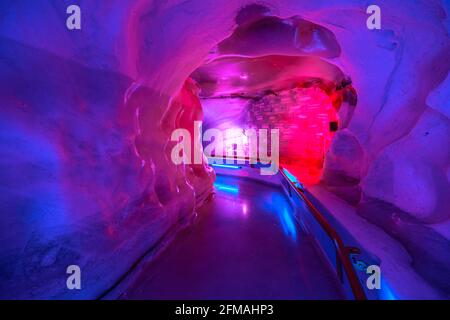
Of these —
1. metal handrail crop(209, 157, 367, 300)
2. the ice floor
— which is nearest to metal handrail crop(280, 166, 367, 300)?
metal handrail crop(209, 157, 367, 300)

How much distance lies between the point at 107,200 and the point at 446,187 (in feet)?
10.2

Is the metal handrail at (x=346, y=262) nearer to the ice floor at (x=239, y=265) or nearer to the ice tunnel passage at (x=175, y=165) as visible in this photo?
the ice tunnel passage at (x=175, y=165)

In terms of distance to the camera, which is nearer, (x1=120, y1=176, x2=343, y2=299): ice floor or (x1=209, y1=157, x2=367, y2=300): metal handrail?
(x1=209, y1=157, x2=367, y2=300): metal handrail

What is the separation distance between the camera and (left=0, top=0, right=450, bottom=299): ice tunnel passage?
1.35 m

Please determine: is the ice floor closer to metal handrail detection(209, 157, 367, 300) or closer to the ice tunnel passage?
the ice tunnel passage

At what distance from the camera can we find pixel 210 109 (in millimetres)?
9594

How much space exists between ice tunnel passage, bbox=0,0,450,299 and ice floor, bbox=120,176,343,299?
0.06ft

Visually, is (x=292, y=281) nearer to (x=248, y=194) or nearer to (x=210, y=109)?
(x=248, y=194)

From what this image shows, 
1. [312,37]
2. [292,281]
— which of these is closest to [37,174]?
[292,281]

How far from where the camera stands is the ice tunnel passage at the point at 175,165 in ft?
4.44

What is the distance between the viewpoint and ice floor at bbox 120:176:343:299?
1.75 m

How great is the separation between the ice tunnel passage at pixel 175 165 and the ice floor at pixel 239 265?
0.06ft

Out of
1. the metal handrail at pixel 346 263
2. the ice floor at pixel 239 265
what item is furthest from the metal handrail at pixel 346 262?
the ice floor at pixel 239 265

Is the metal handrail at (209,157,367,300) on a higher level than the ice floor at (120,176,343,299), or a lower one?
higher
